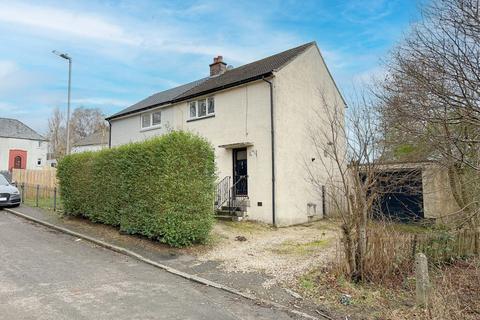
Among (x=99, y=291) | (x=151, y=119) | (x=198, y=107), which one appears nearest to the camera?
(x=99, y=291)

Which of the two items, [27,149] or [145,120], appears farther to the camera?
[27,149]

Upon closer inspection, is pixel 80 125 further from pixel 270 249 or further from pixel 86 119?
pixel 270 249

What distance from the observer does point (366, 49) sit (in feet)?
38.6

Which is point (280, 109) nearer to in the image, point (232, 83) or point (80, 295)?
point (232, 83)

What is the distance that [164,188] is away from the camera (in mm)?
8836

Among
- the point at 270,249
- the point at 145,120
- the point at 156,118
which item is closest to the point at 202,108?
the point at 156,118

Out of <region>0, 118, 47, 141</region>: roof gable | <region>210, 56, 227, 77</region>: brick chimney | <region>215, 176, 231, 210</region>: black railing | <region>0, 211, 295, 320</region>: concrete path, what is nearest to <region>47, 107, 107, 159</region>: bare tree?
<region>0, 118, 47, 141</region>: roof gable

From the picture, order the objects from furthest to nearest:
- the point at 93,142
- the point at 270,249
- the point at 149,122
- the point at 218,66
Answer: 1. the point at 93,142
2. the point at 218,66
3. the point at 149,122
4. the point at 270,249

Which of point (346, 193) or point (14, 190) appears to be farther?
point (14, 190)

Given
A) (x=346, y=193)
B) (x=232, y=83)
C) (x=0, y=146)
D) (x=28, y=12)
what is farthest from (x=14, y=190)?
(x=0, y=146)

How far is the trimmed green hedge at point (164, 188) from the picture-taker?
8859mm

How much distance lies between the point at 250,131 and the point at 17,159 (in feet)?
139

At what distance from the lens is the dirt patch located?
24.5 feet

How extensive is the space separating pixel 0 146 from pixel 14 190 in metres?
33.9
